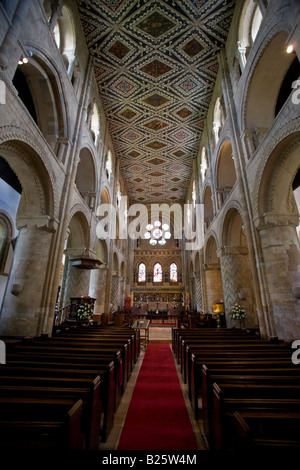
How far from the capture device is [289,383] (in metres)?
2.73

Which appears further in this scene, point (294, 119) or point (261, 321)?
point (261, 321)

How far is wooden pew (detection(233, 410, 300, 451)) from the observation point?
1.39m

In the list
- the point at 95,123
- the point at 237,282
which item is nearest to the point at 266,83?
the point at 237,282

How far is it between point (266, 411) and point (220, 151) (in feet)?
36.3

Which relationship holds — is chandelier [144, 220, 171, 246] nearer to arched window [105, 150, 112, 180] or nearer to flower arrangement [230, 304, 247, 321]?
arched window [105, 150, 112, 180]

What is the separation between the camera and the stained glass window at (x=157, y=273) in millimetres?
25453

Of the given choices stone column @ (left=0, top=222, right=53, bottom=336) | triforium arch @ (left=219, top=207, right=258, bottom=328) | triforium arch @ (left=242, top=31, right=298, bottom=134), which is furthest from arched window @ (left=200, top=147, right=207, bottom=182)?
stone column @ (left=0, top=222, right=53, bottom=336)

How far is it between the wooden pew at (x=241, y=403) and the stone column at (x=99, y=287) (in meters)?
11.7

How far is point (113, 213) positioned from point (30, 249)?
351 inches

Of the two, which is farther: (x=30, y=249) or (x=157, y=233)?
(x=157, y=233)

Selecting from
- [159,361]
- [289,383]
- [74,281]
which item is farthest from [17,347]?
[74,281]

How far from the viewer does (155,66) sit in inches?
439

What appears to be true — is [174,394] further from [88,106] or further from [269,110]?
[88,106]

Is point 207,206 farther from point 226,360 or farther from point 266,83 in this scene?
point 226,360
